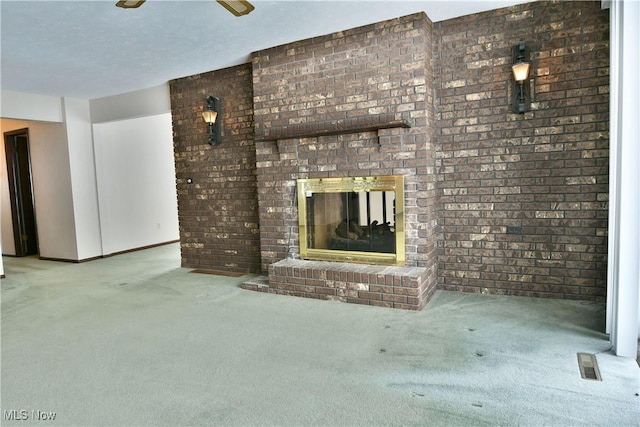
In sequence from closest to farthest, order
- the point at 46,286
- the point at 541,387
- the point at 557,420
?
the point at 557,420
the point at 541,387
the point at 46,286

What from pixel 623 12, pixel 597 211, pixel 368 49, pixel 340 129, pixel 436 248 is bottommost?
pixel 436 248

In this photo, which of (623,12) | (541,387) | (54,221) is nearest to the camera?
(541,387)

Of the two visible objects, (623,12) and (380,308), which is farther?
(380,308)

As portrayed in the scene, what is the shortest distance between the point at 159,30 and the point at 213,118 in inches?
56.4

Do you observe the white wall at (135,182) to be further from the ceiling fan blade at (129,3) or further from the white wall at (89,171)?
the ceiling fan blade at (129,3)

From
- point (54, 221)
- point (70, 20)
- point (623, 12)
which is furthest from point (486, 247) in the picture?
point (54, 221)

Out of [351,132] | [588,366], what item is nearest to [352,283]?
[351,132]

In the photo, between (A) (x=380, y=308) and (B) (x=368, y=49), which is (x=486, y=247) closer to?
(A) (x=380, y=308)

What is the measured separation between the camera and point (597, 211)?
3.45m

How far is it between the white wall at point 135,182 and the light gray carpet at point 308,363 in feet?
10.0

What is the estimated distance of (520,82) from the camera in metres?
3.57

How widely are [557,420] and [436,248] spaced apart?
7.29 ft

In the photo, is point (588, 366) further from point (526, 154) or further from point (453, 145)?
point (453, 145)

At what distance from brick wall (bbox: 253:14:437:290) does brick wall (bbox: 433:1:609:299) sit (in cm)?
22
